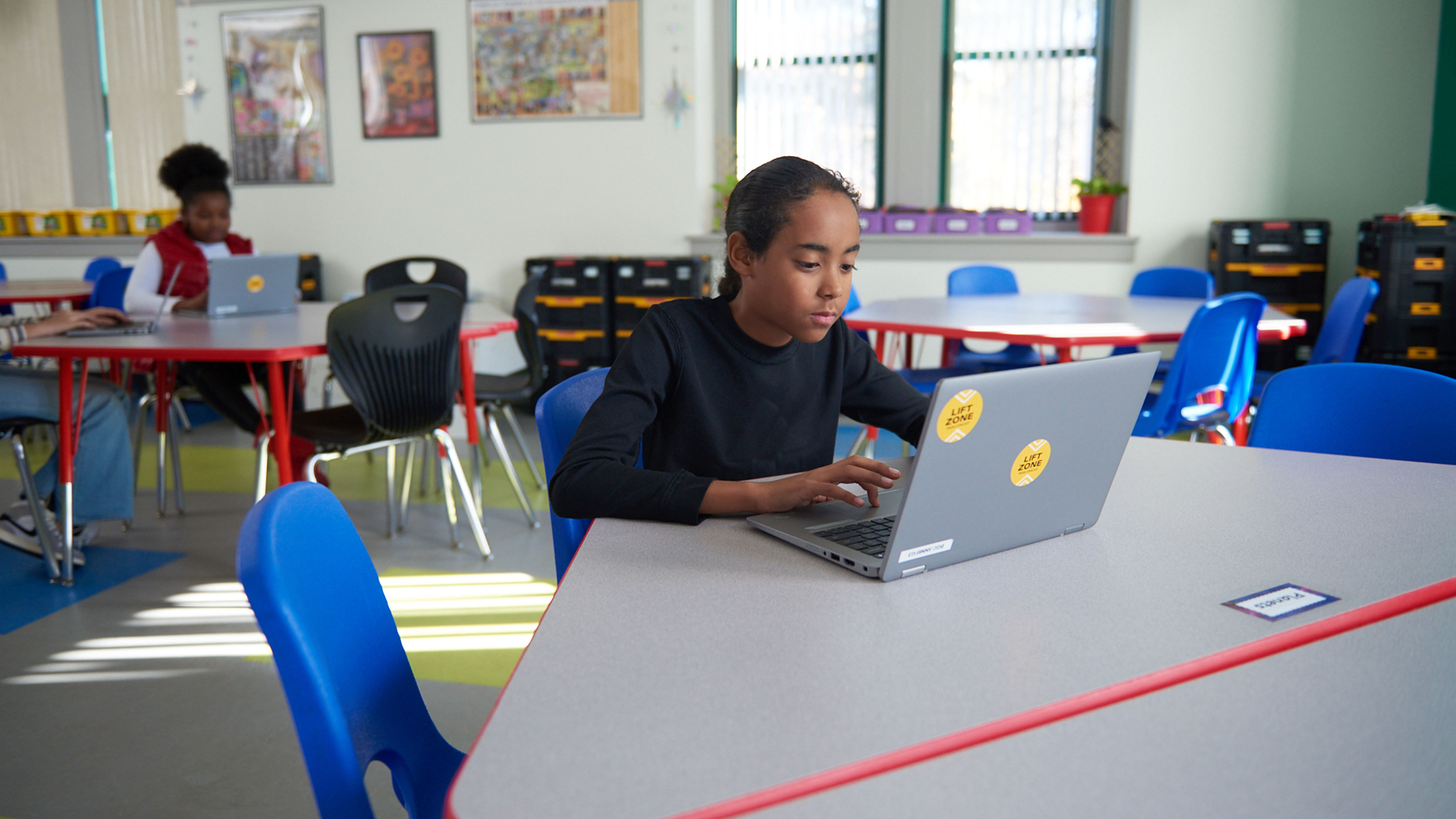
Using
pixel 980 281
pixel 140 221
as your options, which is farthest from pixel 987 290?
pixel 140 221

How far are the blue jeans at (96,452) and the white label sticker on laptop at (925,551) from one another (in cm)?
263

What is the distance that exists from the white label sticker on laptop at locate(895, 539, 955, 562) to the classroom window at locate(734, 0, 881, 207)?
16.3ft

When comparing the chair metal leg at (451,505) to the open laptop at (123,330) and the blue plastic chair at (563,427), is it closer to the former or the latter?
the open laptop at (123,330)

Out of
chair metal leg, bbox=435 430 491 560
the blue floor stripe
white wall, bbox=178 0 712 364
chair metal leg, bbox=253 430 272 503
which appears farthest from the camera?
white wall, bbox=178 0 712 364

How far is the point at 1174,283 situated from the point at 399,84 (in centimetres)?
434

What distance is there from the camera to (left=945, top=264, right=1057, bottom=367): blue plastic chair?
12.9 ft

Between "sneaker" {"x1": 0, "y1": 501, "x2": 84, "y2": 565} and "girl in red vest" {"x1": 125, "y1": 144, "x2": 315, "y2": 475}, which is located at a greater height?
"girl in red vest" {"x1": 125, "y1": 144, "x2": 315, "y2": 475}

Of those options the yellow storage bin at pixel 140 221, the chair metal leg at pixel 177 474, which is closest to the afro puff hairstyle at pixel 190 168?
the chair metal leg at pixel 177 474

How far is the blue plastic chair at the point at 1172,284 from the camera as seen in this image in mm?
3980

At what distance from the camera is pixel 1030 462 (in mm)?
867

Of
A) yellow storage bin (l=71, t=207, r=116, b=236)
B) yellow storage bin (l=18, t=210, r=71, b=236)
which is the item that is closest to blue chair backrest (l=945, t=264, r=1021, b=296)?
yellow storage bin (l=71, t=207, r=116, b=236)

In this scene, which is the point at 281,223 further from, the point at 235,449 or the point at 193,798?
the point at 193,798

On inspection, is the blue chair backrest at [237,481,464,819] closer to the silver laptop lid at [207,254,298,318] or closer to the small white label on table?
the small white label on table

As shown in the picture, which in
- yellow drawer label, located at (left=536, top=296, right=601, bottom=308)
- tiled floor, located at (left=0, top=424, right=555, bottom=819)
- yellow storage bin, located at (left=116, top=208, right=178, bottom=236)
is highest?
yellow storage bin, located at (left=116, top=208, right=178, bottom=236)
